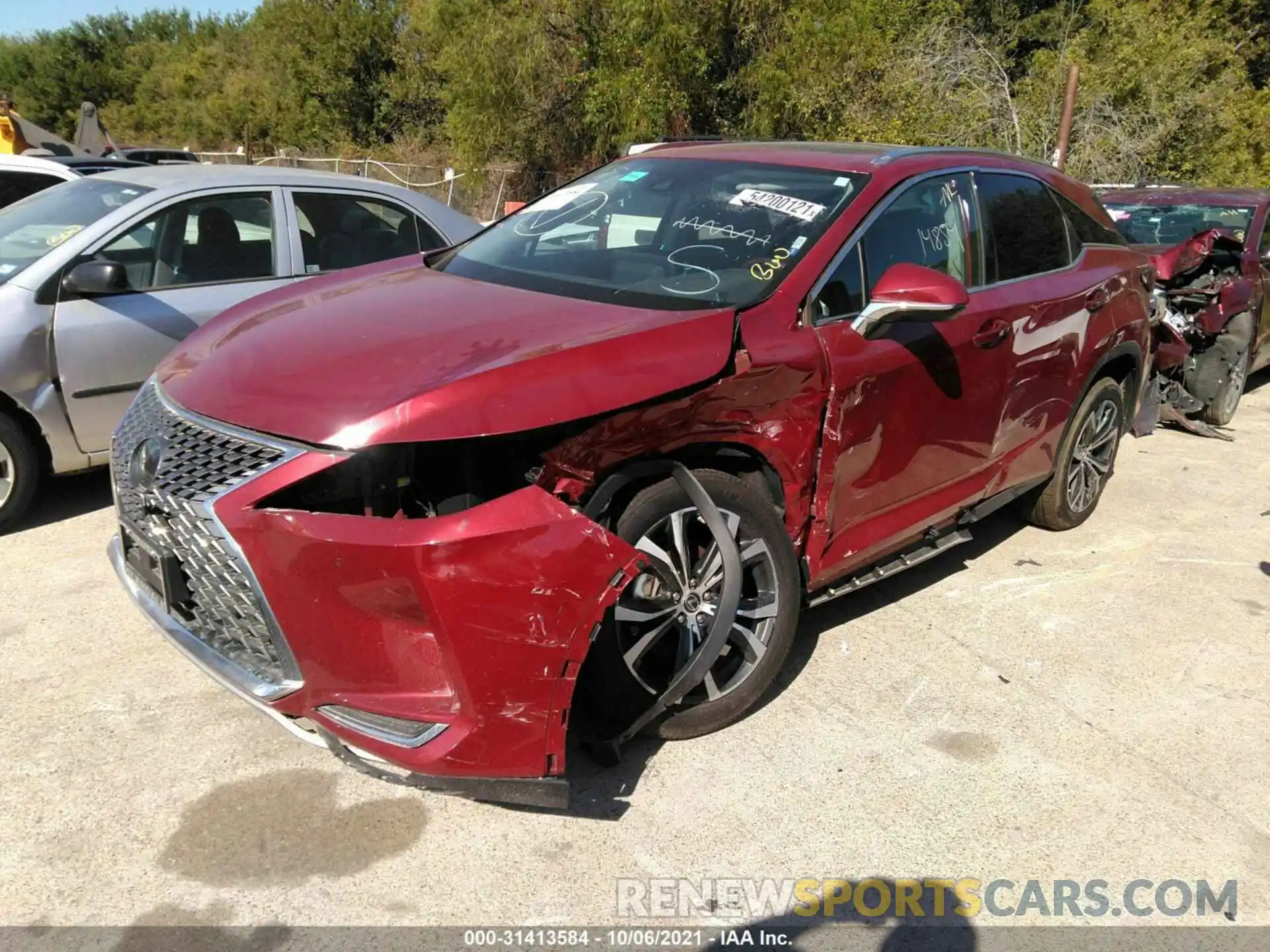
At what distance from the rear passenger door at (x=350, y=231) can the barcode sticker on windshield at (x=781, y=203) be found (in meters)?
2.35

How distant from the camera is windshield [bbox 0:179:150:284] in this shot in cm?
490

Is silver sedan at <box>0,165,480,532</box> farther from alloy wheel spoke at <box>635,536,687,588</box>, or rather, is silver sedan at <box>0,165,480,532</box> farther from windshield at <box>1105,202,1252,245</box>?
windshield at <box>1105,202,1252,245</box>

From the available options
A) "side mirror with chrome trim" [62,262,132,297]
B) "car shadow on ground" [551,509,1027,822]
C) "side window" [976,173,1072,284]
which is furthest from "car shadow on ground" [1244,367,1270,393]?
"side mirror with chrome trim" [62,262,132,297]

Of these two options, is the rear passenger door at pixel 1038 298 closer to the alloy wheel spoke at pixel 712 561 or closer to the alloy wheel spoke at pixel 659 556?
the alloy wheel spoke at pixel 712 561

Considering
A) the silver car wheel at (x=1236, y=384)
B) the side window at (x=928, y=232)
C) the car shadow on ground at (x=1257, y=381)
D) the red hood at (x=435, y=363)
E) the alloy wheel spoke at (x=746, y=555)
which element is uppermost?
the side window at (x=928, y=232)

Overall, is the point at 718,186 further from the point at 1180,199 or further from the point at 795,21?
the point at 795,21

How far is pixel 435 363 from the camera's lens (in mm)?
2633

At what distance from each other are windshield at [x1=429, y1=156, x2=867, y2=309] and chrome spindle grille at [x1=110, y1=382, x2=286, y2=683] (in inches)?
48.2

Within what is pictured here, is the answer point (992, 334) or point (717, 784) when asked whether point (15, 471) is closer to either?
point (717, 784)

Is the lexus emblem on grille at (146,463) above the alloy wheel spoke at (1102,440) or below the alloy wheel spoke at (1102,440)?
above

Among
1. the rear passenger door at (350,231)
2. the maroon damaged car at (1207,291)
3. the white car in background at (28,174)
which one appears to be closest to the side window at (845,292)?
the rear passenger door at (350,231)

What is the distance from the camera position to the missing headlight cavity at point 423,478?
2459 millimetres

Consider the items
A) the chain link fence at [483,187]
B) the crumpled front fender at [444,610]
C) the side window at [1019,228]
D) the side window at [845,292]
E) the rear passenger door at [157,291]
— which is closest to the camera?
the crumpled front fender at [444,610]

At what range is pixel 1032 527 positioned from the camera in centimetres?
537
